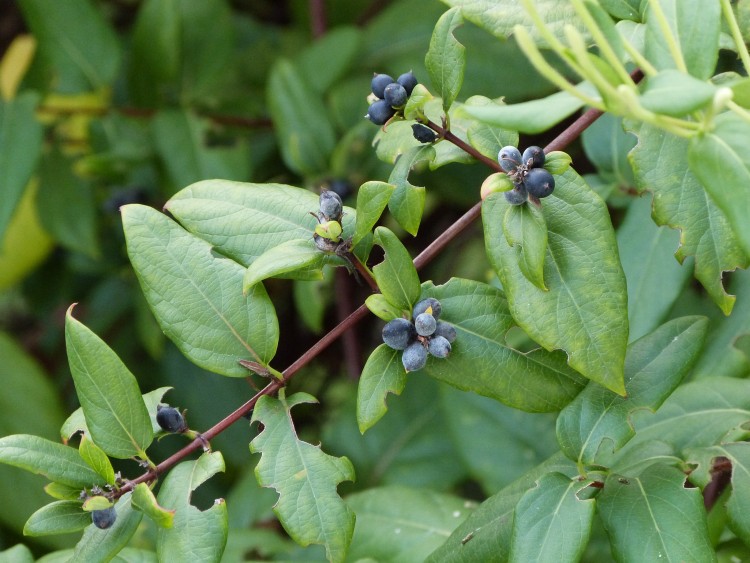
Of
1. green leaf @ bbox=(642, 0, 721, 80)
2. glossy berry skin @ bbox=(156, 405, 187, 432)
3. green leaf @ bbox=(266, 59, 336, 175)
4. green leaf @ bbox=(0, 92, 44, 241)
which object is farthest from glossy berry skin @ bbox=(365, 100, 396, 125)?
green leaf @ bbox=(0, 92, 44, 241)

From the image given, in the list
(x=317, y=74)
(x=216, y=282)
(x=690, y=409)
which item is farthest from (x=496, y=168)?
(x=317, y=74)

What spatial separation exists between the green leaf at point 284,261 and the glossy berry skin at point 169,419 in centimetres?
15

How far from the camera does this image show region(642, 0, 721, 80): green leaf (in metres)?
0.63

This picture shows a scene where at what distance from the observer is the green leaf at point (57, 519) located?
769 millimetres

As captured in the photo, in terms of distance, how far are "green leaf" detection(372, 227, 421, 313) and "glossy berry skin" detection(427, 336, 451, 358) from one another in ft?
0.15

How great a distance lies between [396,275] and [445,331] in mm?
64

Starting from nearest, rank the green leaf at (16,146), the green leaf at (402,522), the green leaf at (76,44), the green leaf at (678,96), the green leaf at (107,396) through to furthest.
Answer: the green leaf at (678,96) < the green leaf at (107,396) < the green leaf at (402,522) < the green leaf at (16,146) < the green leaf at (76,44)

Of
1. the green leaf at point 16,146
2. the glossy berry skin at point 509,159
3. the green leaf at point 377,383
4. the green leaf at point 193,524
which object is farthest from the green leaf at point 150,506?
the green leaf at point 16,146

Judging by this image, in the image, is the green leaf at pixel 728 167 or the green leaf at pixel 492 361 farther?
the green leaf at pixel 492 361

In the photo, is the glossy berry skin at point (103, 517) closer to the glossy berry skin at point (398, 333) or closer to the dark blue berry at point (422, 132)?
the glossy berry skin at point (398, 333)

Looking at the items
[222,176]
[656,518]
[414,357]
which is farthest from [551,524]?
[222,176]

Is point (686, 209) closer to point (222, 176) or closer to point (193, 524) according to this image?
point (193, 524)

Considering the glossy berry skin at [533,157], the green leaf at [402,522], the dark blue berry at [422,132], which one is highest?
the dark blue berry at [422,132]

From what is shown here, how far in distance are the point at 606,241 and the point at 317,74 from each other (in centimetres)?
104
